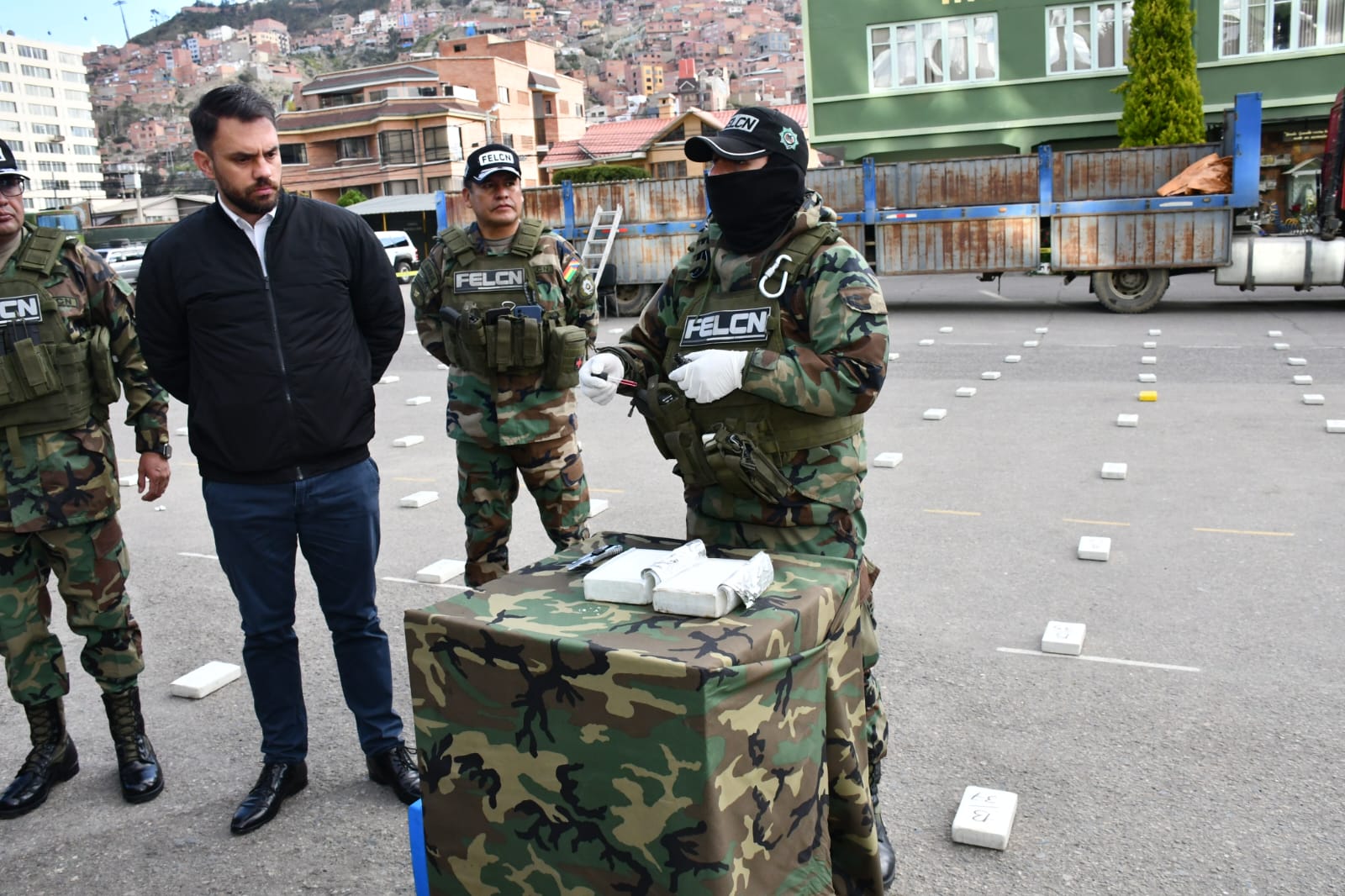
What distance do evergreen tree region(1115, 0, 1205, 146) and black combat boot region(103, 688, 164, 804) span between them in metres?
21.2

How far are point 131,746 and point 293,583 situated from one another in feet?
2.59

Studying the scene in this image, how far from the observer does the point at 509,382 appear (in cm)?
439

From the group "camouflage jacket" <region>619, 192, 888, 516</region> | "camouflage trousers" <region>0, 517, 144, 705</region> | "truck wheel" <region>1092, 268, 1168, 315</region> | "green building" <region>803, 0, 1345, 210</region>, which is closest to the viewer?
"camouflage jacket" <region>619, 192, 888, 516</region>

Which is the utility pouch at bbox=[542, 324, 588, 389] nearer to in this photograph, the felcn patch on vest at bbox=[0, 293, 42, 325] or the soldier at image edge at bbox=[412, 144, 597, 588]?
the soldier at image edge at bbox=[412, 144, 597, 588]

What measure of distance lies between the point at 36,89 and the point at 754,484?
150233 mm

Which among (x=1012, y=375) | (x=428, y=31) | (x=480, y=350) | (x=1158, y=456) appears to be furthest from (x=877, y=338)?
(x=428, y=31)

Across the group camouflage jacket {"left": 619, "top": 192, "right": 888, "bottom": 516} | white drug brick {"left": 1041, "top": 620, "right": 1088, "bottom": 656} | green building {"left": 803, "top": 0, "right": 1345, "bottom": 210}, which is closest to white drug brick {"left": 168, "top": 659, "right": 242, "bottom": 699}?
camouflage jacket {"left": 619, "top": 192, "right": 888, "bottom": 516}

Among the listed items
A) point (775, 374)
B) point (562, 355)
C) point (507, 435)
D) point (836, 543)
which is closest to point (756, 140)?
point (775, 374)

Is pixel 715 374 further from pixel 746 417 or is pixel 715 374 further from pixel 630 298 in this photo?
pixel 630 298

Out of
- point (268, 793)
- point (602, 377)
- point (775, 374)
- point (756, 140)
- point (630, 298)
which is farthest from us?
point (630, 298)

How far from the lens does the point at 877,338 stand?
260 centimetres

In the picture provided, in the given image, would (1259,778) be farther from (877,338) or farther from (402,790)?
(402,790)

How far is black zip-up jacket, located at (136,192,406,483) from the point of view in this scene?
3.08m

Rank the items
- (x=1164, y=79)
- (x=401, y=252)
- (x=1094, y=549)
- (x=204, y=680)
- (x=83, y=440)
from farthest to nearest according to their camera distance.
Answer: (x=401, y=252) < (x=1164, y=79) < (x=1094, y=549) < (x=204, y=680) < (x=83, y=440)
